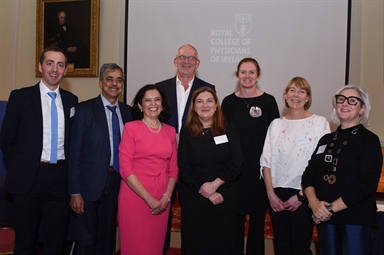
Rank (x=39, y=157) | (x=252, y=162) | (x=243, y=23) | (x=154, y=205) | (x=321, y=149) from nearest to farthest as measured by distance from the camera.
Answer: (x=321, y=149)
(x=39, y=157)
(x=154, y=205)
(x=252, y=162)
(x=243, y=23)

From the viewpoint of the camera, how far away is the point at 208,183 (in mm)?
2682

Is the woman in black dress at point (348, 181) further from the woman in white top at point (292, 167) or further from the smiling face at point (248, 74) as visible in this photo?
the smiling face at point (248, 74)

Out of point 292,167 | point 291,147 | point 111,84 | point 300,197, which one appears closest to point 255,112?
point 291,147

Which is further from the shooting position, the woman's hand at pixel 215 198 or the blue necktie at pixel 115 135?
the blue necktie at pixel 115 135

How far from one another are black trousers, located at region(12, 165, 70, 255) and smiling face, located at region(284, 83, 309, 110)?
172cm

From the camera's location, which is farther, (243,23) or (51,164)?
(243,23)

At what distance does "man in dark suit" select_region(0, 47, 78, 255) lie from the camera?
2.54m

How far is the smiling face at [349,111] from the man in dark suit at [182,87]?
1.24 meters

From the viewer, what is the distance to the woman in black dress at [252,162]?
121 inches

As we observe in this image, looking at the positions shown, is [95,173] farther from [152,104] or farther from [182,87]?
[182,87]

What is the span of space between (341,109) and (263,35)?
2.96 m

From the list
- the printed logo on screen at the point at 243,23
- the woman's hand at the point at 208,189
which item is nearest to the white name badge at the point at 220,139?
the woman's hand at the point at 208,189

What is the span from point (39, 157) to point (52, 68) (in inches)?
24.3

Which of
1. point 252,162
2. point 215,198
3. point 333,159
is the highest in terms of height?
point 333,159
